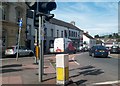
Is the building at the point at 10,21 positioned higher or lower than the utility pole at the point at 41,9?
higher

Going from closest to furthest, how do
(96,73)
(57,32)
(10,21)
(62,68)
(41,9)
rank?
(62,68) < (41,9) < (96,73) < (10,21) < (57,32)

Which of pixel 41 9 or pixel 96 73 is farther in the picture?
pixel 96 73

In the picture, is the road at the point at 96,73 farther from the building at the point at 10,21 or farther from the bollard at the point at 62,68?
the building at the point at 10,21

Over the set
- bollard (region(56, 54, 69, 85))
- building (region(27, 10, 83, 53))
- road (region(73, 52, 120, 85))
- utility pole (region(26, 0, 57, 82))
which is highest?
building (region(27, 10, 83, 53))

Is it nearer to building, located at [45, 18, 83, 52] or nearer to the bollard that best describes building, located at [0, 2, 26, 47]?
building, located at [45, 18, 83, 52]

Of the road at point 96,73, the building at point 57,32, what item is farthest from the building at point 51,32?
the road at point 96,73

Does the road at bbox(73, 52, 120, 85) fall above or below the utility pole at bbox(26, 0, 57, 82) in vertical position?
below

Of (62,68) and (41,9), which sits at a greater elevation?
(41,9)

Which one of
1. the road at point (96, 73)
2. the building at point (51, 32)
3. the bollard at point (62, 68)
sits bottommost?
the road at point (96, 73)

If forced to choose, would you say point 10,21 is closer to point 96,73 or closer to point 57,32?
point 57,32

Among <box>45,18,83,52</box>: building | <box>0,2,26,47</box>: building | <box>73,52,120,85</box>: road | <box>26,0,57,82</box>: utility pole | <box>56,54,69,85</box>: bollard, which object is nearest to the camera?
<box>56,54,69,85</box>: bollard

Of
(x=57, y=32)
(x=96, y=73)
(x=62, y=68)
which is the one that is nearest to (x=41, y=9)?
(x=62, y=68)

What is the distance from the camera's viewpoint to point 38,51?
10.7m

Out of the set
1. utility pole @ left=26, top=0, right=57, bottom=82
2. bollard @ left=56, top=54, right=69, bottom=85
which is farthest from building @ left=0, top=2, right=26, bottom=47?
bollard @ left=56, top=54, right=69, bottom=85
